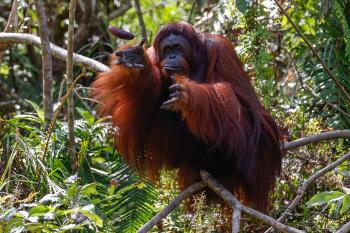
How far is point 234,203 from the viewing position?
124 inches

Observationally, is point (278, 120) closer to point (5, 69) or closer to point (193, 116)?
point (193, 116)

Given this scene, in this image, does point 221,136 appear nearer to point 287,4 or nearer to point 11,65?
point 287,4

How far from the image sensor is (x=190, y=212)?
168 inches

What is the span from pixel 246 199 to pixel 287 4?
6.12 feet

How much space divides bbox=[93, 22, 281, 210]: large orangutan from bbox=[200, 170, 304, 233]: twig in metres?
0.19

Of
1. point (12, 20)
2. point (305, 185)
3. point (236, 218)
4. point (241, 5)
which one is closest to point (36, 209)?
point (236, 218)

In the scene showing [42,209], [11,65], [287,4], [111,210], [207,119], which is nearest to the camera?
[42,209]

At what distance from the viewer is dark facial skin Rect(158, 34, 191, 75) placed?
4036 mm

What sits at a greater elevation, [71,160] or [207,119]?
[207,119]

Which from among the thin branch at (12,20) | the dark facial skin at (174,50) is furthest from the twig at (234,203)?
the thin branch at (12,20)

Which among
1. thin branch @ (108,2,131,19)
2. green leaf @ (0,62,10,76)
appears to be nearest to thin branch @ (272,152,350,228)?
thin branch @ (108,2,131,19)

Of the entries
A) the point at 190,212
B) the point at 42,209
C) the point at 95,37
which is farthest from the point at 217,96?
the point at 95,37

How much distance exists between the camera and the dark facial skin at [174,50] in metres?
4.04

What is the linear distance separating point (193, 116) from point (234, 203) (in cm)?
63
